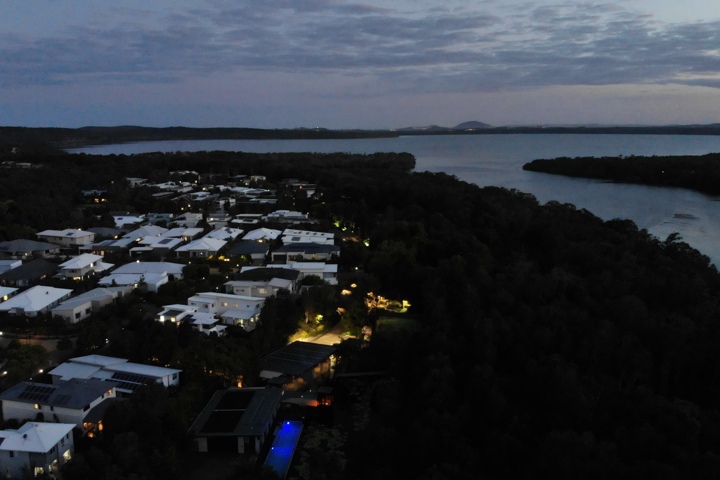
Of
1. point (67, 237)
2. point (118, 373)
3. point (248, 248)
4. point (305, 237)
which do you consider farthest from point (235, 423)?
point (67, 237)

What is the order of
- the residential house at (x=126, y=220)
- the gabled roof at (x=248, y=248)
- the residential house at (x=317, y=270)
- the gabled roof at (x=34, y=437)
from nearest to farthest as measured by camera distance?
1. the gabled roof at (x=34, y=437)
2. the residential house at (x=317, y=270)
3. the gabled roof at (x=248, y=248)
4. the residential house at (x=126, y=220)

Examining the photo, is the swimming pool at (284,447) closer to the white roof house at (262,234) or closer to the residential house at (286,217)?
the white roof house at (262,234)

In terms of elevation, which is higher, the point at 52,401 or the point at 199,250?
the point at 199,250

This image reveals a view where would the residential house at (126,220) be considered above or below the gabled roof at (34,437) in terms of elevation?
above

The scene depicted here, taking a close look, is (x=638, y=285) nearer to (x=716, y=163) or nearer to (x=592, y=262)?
(x=592, y=262)

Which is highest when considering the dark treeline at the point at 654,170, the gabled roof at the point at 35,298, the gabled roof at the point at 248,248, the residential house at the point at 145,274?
the dark treeline at the point at 654,170

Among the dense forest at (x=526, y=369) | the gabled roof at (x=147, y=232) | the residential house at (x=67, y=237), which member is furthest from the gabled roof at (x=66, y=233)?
the dense forest at (x=526, y=369)

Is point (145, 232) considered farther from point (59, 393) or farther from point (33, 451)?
point (33, 451)
